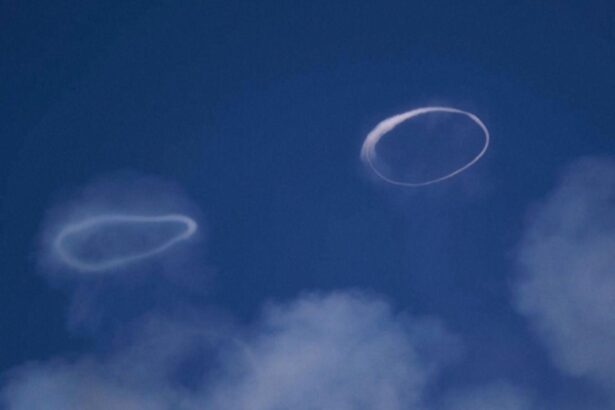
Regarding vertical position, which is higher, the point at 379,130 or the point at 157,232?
the point at 379,130

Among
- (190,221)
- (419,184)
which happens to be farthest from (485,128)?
(190,221)

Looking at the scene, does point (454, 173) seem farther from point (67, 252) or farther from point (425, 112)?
point (67, 252)

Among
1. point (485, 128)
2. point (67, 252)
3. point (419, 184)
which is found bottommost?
point (67, 252)

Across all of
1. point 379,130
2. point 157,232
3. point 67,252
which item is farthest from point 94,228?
point 379,130

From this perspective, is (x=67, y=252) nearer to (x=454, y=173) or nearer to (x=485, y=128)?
(x=454, y=173)

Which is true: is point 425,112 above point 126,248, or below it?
above

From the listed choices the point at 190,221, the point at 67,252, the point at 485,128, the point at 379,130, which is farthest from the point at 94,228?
the point at 485,128

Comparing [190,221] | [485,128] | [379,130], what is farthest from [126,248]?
[485,128]

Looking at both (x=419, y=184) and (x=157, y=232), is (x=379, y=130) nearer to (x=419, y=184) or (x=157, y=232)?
(x=419, y=184)
